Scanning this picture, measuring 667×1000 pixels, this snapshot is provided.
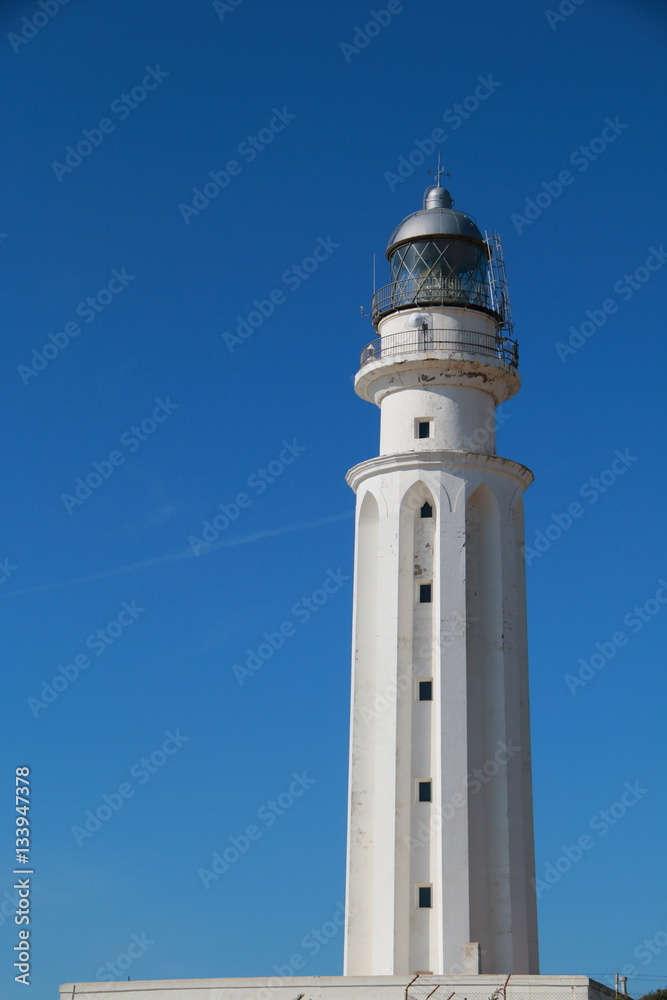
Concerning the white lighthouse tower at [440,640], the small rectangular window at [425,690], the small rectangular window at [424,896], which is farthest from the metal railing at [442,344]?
the small rectangular window at [424,896]

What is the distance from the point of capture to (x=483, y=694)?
3584 centimetres

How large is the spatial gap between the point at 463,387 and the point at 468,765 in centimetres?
1005

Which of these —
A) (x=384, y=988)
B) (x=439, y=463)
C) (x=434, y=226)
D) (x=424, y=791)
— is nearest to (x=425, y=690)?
(x=424, y=791)

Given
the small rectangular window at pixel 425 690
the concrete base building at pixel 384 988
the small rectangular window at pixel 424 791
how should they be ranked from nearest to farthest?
the concrete base building at pixel 384 988 → the small rectangular window at pixel 424 791 → the small rectangular window at pixel 425 690

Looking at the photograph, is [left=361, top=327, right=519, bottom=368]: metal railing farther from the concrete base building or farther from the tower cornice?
the concrete base building

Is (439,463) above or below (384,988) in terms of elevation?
above

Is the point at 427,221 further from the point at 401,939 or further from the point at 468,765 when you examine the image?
the point at 401,939

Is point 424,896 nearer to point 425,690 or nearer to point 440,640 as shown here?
point 425,690

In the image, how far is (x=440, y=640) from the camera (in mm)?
35688

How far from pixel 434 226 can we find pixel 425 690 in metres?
13.0

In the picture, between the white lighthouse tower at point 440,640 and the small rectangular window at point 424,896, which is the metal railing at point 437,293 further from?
the small rectangular window at point 424,896

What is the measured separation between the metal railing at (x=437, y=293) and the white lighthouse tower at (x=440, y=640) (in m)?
0.05

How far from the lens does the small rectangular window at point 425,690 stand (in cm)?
3556

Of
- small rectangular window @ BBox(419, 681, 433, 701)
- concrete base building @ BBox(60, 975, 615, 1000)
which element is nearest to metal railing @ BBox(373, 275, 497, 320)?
small rectangular window @ BBox(419, 681, 433, 701)
